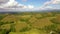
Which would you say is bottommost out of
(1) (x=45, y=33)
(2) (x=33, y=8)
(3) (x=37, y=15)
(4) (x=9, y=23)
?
(1) (x=45, y=33)

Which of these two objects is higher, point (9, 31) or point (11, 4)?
point (11, 4)

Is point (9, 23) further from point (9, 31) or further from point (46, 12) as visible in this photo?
point (46, 12)

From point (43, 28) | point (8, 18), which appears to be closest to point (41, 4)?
point (43, 28)

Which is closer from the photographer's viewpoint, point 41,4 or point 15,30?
point 15,30

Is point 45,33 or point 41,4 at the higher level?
point 41,4

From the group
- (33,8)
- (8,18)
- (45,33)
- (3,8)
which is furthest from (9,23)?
(45,33)

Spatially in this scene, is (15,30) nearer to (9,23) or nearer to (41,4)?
(9,23)
